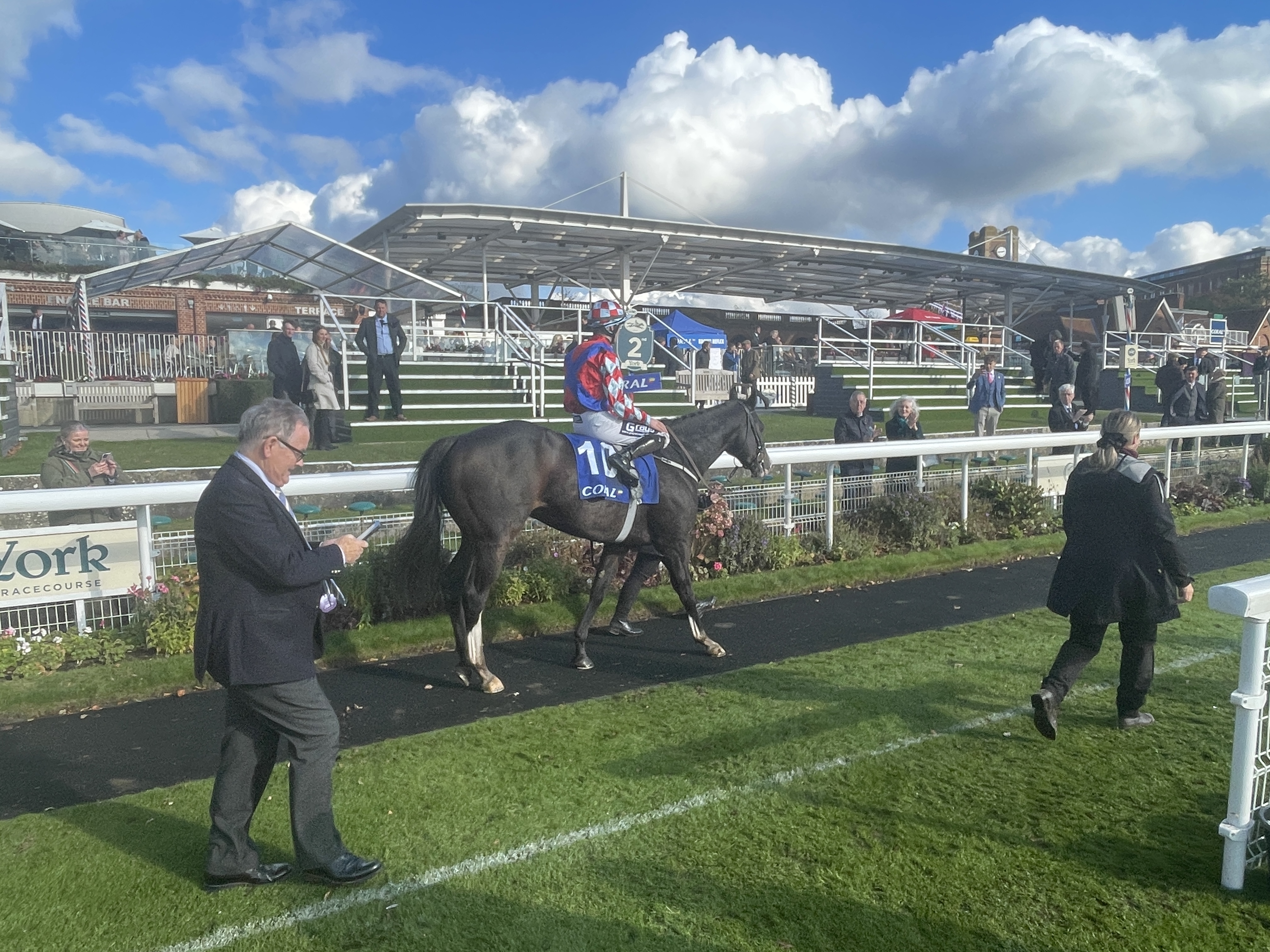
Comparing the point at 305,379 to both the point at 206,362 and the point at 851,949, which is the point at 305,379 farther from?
the point at 851,949

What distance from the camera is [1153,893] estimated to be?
9.71 feet

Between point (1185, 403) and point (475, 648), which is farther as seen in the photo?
point (1185, 403)

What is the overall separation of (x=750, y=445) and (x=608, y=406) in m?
1.45

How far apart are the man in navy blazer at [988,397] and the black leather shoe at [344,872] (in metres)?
12.0

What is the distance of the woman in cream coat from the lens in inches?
459

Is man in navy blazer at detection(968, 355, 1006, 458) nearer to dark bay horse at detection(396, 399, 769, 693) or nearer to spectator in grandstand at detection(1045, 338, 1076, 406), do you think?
spectator in grandstand at detection(1045, 338, 1076, 406)

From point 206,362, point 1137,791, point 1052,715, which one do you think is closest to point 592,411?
point 1052,715

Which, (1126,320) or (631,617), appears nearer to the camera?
(631,617)

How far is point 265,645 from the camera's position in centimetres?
291

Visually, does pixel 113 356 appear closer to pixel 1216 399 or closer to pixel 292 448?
pixel 292 448

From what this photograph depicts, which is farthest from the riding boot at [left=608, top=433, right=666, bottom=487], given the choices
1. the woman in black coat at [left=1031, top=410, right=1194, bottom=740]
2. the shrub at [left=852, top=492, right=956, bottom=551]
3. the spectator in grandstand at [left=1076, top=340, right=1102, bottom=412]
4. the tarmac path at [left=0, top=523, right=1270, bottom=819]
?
the spectator in grandstand at [left=1076, top=340, right=1102, bottom=412]

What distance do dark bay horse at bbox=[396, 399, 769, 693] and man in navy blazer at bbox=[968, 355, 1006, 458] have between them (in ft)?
28.2

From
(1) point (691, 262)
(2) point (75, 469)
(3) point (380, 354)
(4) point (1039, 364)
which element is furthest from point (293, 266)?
(4) point (1039, 364)

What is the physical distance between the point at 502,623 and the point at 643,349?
818 centimetres
